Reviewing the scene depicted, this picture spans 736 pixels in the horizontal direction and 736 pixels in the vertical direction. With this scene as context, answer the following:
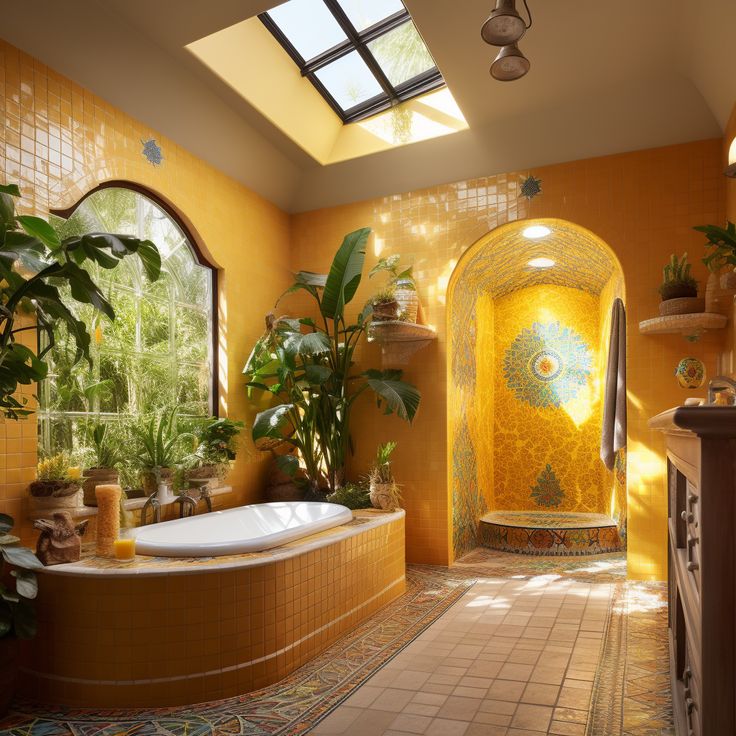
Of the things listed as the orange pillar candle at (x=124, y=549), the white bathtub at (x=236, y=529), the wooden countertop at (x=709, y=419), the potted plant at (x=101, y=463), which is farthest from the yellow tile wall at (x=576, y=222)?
the wooden countertop at (x=709, y=419)

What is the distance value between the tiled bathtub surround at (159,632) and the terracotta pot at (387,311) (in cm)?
230

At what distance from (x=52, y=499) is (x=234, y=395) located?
2.03 m

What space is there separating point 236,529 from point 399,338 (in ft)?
6.14

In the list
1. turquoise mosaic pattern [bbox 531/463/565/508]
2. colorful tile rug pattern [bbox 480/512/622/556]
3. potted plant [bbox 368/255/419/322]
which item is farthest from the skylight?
turquoise mosaic pattern [bbox 531/463/565/508]

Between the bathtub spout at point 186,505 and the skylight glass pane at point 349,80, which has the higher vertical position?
the skylight glass pane at point 349,80

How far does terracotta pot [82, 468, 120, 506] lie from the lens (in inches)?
145

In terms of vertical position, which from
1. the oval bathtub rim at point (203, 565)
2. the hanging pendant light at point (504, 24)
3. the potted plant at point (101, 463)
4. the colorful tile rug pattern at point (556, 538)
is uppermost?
the hanging pendant light at point (504, 24)

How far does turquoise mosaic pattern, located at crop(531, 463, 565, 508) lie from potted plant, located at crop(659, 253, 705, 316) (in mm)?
2744

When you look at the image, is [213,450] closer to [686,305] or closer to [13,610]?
[13,610]

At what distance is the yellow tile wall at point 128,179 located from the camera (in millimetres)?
3398

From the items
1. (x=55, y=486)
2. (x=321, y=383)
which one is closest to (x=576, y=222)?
(x=321, y=383)

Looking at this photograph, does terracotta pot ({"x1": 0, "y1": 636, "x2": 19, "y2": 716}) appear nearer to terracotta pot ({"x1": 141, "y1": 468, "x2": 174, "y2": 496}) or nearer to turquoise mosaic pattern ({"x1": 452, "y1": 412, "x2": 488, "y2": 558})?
terracotta pot ({"x1": 141, "y1": 468, "x2": 174, "y2": 496})

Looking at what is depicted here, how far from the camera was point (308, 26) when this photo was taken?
15.5ft

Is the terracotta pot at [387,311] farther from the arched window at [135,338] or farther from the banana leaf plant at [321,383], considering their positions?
the arched window at [135,338]
